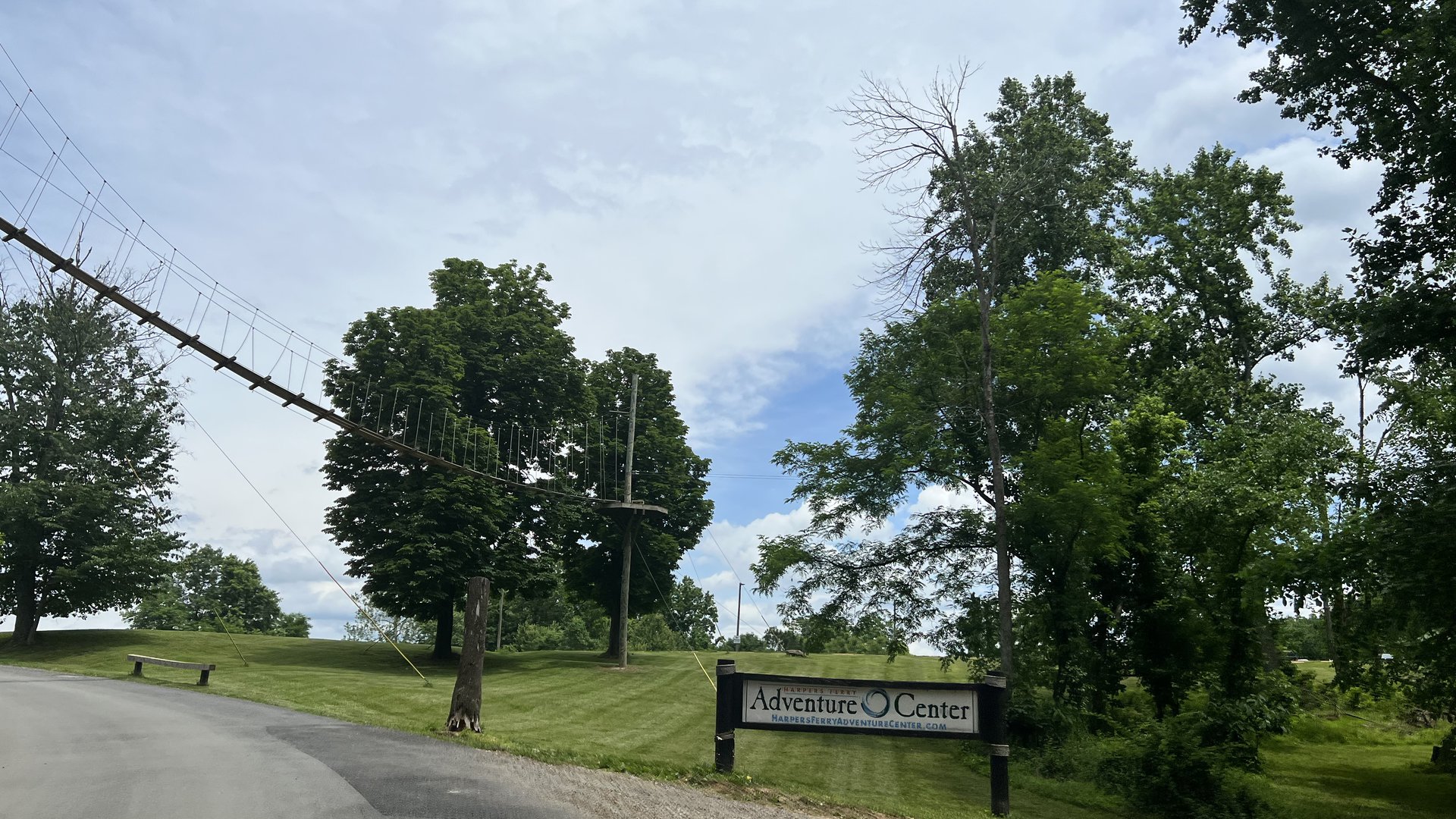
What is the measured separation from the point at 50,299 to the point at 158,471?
330 inches

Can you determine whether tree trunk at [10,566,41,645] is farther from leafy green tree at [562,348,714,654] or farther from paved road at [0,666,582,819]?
paved road at [0,666,582,819]

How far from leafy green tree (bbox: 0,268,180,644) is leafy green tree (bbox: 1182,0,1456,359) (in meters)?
40.8

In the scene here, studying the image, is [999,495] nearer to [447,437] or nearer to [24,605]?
[447,437]

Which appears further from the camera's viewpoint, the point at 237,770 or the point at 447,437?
the point at 447,437

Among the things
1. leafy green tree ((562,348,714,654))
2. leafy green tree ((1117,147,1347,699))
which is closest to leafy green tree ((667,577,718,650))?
leafy green tree ((562,348,714,654))

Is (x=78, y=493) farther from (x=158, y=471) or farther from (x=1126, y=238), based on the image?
(x=1126, y=238)

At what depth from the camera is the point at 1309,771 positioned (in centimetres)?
2111

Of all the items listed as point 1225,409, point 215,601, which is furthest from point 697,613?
point 1225,409

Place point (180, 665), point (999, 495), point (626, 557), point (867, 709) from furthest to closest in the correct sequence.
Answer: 1. point (626, 557)
2. point (180, 665)
3. point (999, 495)
4. point (867, 709)

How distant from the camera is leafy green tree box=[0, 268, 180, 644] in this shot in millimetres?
35906

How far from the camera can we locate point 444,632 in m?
35.4

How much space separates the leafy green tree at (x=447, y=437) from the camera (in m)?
32.9

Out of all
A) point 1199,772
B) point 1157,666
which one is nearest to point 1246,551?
point 1157,666

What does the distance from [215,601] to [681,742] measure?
71.0 meters
